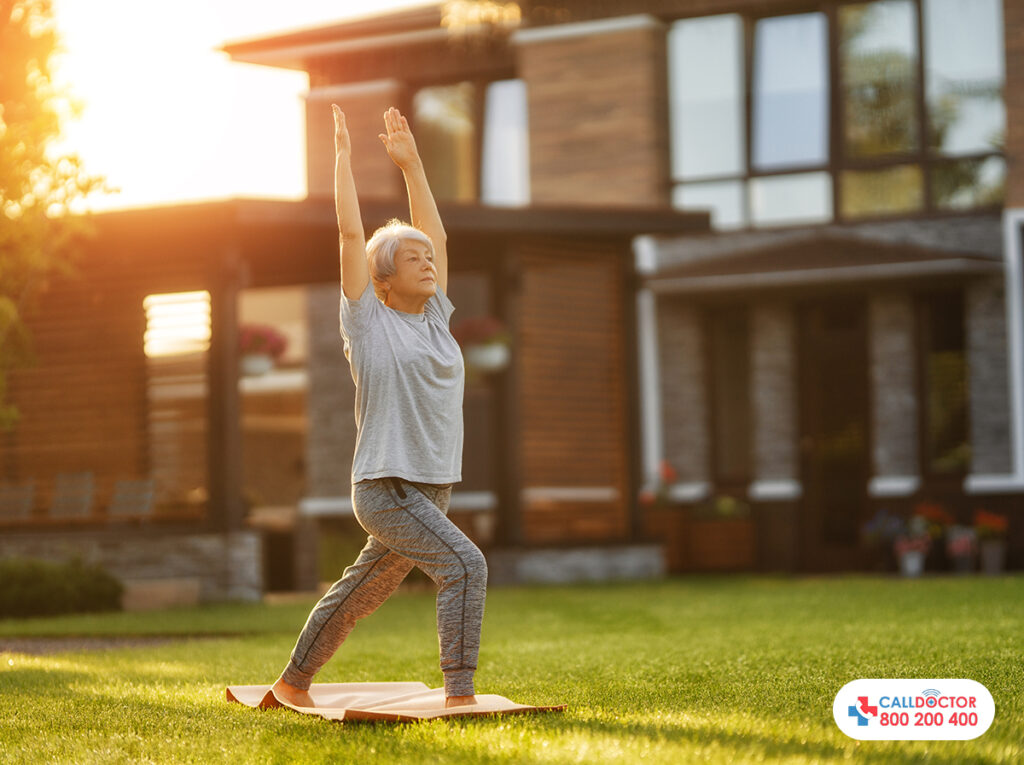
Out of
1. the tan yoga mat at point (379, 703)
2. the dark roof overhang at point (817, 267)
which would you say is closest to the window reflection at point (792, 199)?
the dark roof overhang at point (817, 267)

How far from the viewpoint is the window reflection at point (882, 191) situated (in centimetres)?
1820

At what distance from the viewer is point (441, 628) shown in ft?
16.7

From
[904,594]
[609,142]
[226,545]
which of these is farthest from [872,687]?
[609,142]

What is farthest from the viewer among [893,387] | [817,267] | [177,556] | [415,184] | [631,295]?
[893,387]

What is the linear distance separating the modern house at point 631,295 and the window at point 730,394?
0.10ft

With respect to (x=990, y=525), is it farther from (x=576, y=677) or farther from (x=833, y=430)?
(x=576, y=677)

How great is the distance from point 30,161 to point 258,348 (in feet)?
10.1

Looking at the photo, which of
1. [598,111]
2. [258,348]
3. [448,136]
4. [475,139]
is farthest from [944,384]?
[258,348]

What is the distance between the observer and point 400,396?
16.8ft

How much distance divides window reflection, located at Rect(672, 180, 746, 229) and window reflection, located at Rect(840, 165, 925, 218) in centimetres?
127

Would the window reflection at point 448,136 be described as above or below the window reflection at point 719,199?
above

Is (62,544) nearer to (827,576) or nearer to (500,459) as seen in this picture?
(500,459)

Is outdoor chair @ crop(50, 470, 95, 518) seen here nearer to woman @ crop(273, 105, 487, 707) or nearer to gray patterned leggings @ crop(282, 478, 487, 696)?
woman @ crop(273, 105, 487, 707)

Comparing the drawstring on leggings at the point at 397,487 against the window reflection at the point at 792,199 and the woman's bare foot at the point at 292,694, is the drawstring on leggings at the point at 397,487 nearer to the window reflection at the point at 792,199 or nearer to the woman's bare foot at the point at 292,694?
the woman's bare foot at the point at 292,694
